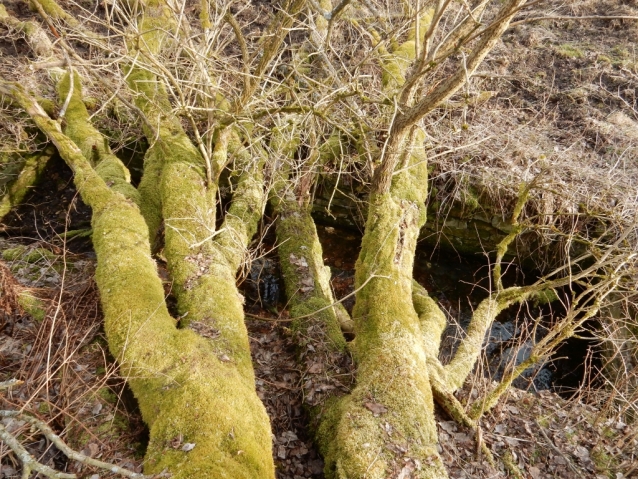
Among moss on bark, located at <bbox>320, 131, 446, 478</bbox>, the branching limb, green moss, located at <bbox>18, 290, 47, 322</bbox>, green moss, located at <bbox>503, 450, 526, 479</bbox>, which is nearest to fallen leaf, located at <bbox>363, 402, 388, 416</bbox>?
moss on bark, located at <bbox>320, 131, 446, 478</bbox>

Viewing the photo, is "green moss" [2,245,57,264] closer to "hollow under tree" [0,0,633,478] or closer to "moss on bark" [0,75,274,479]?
"hollow under tree" [0,0,633,478]

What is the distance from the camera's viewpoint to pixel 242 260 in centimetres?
573

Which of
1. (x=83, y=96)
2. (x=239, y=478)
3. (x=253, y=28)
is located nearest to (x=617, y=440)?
(x=239, y=478)

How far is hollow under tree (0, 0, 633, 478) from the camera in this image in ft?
10.9

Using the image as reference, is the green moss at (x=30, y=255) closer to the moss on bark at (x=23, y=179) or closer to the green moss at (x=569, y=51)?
the moss on bark at (x=23, y=179)

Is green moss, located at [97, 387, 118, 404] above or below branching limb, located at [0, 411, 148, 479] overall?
below

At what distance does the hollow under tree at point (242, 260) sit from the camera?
332 centimetres

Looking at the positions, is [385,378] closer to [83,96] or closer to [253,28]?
[83,96]

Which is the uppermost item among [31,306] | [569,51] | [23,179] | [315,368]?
[569,51]

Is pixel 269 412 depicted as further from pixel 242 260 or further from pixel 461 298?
pixel 461 298

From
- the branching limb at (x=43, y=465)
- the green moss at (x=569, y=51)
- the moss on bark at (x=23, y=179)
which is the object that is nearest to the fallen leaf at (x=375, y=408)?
the branching limb at (x=43, y=465)

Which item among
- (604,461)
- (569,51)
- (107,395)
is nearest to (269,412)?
(107,395)

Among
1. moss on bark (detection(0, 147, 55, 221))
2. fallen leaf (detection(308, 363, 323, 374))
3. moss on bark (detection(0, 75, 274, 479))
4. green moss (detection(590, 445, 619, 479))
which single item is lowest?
moss on bark (detection(0, 147, 55, 221))

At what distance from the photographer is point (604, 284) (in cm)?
440
